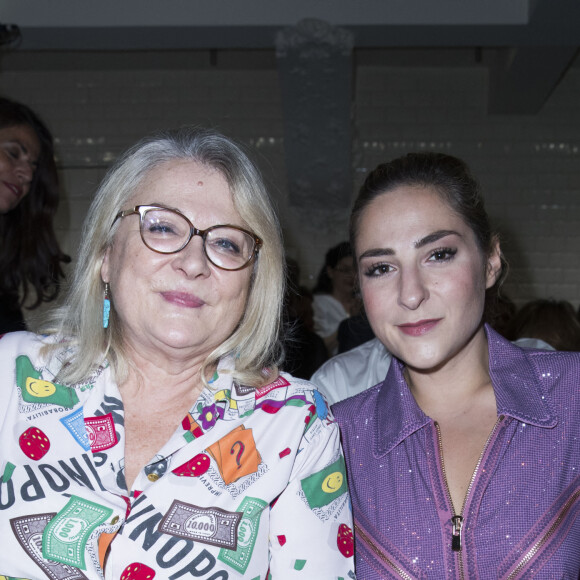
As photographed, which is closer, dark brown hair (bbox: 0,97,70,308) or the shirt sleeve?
the shirt sleeve

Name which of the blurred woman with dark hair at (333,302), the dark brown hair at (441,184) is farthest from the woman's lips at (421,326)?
the blurred woman with dark hair at (333,302)

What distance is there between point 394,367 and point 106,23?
10.6ft

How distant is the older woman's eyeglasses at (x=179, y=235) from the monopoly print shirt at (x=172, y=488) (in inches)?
10.3

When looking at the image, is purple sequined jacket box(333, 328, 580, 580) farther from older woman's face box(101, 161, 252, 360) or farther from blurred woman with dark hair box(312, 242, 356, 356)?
blurred woman with dark hair box(312, 242, 356, 356)

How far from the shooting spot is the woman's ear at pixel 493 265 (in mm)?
1828

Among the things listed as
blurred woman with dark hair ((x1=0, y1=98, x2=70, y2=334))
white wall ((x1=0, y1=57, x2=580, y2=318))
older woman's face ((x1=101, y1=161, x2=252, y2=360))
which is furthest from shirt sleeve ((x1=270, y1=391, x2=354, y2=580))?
white wall ((x1=0, y1=57, x2=580, y2=318))

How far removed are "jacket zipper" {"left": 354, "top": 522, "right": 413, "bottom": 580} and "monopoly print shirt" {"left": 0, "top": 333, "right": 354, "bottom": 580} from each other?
16cm

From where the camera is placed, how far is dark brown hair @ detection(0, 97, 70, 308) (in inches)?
104

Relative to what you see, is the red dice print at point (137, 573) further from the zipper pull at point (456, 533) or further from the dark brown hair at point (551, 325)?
the dark brown hair at point (551, 325)

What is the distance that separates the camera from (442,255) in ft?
5.51

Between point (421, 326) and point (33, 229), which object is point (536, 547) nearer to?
point (421, 326)

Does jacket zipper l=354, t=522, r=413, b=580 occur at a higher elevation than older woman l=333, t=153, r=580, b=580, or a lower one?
lower

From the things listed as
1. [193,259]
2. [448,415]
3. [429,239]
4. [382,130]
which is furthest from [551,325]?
[382,130]

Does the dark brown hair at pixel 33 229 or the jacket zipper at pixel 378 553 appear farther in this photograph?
the dark brown hair at pixel 33 229
